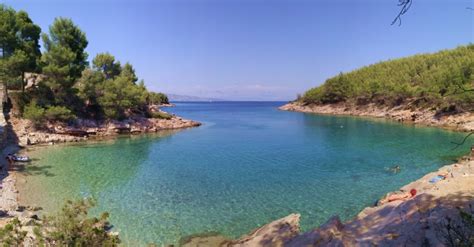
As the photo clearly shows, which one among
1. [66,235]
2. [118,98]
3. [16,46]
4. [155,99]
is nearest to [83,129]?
[118,98]

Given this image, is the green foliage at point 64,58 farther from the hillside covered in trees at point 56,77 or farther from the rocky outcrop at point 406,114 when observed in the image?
the rocky outcrop at point 406,114

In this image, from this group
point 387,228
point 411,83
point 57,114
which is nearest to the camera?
point 387,228

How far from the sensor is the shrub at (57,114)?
4228 cm

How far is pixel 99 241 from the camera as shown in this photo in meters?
8.30

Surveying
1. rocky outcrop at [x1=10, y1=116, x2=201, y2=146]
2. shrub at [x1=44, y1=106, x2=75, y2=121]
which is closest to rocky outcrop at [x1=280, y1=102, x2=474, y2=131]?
rocky outcrop at [x1=10, y1=116, x2=201, y2=146]

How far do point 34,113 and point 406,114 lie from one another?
252 ft

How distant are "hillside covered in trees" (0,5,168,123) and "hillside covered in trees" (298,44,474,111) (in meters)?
61.9

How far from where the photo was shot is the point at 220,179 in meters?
23.2

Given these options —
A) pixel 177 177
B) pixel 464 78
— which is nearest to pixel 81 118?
pixel 177 177

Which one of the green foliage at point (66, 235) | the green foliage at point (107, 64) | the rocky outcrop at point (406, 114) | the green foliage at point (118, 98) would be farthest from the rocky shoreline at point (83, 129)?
the rocky outcrop at point (406, 114)

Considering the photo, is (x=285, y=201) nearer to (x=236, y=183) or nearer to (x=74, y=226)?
(x=236, y=183)

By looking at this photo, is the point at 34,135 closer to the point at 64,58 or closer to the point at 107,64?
the point at 64,58

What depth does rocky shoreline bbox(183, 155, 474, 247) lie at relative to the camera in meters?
8.91

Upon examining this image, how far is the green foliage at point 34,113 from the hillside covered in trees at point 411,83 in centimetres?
6745
